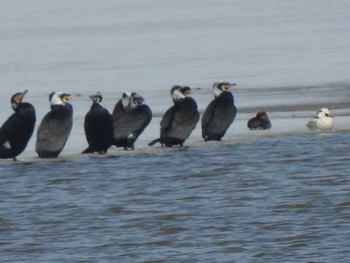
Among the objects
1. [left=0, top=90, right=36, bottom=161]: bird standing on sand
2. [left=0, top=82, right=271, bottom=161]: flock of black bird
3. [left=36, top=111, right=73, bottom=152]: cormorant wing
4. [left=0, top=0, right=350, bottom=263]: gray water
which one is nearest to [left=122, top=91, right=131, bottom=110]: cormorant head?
[left=0, top=82, right=271, bottom=161]: flock of black bird

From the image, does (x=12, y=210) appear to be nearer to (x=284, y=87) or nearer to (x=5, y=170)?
(x=5, y=170)

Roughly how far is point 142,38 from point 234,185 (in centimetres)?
1622

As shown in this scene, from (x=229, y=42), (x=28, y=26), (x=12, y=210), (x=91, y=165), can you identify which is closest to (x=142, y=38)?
(x=229, y=42)

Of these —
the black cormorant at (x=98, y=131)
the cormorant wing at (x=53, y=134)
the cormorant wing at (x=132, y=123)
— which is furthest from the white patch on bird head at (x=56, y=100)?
the cormorant wing at (x=132, y=123)

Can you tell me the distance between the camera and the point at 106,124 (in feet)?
46.2

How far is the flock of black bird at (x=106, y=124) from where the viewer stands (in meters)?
13.9

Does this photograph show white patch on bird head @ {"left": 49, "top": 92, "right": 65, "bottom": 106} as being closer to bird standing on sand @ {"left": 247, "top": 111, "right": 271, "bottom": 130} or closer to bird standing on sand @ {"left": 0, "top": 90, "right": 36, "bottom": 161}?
bird standing on sand @ {"left": 0, "top": 90, "right": 36, "bottom": 161}

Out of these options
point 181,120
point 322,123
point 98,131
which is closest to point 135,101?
point 181,120

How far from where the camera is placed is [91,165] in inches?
525

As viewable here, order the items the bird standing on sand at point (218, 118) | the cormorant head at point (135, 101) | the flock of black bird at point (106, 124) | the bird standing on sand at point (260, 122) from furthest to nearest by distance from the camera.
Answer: the bird standing on sand at point (260, 122) < the cormorant head at point (135, 101) < the bird standing on sand at point (218, 118) < the flock of black bird at point (106, 124)

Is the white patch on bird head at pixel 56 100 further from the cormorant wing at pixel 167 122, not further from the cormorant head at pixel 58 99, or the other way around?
the cormorant wing at pixel 167 122

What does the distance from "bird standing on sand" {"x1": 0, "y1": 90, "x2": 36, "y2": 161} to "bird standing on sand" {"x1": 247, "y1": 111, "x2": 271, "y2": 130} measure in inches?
98.3

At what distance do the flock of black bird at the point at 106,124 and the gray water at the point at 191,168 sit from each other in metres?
0.16

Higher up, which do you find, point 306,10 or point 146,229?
point 306,10
